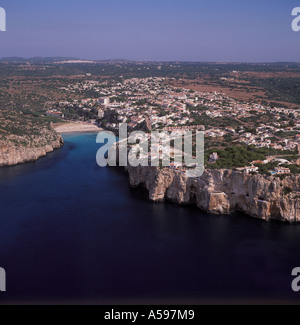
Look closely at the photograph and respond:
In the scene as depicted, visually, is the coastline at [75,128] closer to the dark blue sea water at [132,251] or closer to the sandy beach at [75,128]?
the sandy beach at [75,128]

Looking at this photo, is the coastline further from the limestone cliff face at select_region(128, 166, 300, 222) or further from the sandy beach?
the limestone cliff face at select_region(128, 166, 300, 222)
